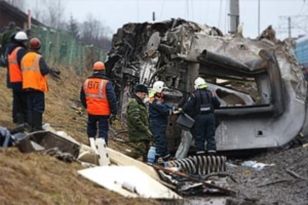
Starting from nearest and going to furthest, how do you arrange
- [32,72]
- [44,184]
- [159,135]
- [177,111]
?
[44,184]
[32,72]
[159,135]
[177,111]

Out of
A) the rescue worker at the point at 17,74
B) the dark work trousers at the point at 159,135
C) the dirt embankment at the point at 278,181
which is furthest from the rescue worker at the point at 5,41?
the dirt embankment at the point at 278,181

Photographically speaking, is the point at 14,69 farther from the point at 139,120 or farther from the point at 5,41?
the point at 5,41

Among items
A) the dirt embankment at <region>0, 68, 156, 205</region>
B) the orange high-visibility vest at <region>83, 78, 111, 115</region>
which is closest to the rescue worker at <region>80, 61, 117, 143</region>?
the orange high-visibility vest at <region>83, 78, 111, 115</region>

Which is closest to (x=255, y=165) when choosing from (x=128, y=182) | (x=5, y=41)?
(x=128, y=182)

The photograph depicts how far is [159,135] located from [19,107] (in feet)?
7.75

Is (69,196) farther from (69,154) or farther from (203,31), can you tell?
(203,31)

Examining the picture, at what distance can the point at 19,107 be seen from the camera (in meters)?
11.2

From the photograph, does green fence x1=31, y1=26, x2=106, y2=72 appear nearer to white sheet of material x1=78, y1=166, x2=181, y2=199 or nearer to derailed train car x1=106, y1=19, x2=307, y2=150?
derailed train car x1=106, y1=19, x2=307, y2=150

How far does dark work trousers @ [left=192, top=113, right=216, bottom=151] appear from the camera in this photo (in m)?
11.8

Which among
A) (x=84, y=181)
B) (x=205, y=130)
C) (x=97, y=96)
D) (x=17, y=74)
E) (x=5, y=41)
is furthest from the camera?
(x=5, y=41)

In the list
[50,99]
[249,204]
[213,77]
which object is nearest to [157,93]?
[213,77]

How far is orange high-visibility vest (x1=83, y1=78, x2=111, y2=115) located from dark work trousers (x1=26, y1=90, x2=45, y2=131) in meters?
0.73

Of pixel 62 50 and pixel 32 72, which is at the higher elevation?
pixel 62 50

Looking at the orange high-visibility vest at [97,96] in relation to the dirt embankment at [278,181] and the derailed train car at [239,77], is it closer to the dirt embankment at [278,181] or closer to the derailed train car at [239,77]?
the dirt embankment at [278,181]
